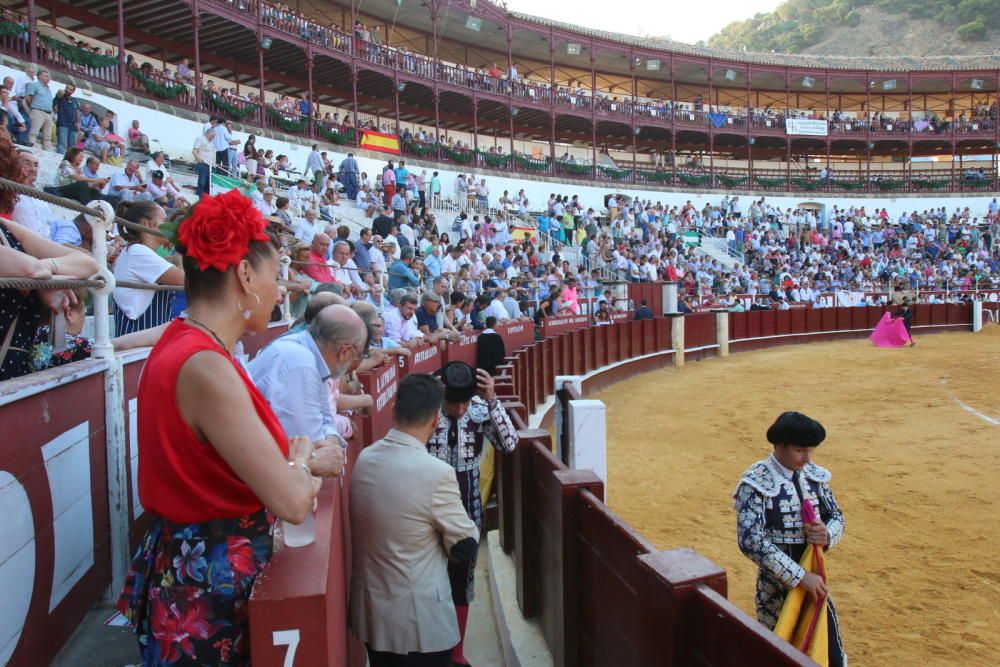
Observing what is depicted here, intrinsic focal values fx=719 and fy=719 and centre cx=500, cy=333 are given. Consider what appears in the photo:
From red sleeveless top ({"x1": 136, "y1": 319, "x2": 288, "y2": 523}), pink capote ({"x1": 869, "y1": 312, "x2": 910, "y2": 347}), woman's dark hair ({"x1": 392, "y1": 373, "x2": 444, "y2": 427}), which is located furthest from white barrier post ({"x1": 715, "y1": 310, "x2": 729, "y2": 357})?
red sleeveless top ({"x1": 136, "y1": 319, "x2": 288, "y2": 523})

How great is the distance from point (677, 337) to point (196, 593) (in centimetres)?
1631

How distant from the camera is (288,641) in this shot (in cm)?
155

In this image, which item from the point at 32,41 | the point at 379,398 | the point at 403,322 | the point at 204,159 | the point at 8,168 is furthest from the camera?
the point at 32,41

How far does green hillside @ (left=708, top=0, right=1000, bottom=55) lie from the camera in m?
76.1

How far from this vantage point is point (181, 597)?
153cm

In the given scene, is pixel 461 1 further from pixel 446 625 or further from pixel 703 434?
pixel 446 625

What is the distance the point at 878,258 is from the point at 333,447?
112 feet

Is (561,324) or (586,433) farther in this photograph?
(561,324)

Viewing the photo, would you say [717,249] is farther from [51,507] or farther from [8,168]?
[51,507]

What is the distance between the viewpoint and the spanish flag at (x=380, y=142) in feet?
80.4

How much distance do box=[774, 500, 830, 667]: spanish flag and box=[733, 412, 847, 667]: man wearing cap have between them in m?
0.05

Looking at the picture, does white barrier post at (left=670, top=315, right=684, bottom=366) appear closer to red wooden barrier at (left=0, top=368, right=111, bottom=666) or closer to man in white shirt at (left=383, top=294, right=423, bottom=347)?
man in white shirt at (left=383, top=294, right=423, bottom=347)

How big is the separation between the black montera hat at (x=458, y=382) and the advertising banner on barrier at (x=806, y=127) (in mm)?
40388

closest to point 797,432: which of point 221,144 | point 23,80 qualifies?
point 221,144
